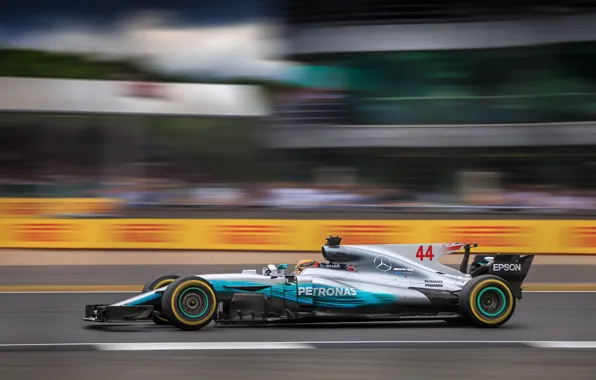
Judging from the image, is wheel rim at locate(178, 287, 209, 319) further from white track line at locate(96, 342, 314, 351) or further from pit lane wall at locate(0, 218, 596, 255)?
pit lane wall at locate(0, 218, 596, 255)

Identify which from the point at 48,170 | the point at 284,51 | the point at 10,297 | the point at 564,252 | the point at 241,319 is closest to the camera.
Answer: the point at 241,319

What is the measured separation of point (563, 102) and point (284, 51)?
8044 millimetres

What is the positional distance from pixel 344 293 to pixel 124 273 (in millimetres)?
7520

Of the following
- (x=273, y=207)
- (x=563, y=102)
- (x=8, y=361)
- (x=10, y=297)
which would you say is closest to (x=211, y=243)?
(x=273, y=207)

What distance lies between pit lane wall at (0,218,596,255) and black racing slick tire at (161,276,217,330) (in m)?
8.41

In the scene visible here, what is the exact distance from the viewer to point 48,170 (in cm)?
2206

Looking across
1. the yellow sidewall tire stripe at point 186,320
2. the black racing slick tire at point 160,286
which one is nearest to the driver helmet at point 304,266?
the yellow sidewall tire stripe at point 186,320

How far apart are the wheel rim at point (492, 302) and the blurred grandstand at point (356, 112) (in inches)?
524

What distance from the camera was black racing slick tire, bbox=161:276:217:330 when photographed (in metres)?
8.26

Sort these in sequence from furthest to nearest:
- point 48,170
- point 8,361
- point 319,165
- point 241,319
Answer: point 319,165, point 48,170, point 241,319, point 8,361

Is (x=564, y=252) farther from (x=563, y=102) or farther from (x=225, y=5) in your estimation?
(x=225, y=5)

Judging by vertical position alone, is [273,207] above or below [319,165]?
below

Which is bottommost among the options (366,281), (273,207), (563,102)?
(366,281)

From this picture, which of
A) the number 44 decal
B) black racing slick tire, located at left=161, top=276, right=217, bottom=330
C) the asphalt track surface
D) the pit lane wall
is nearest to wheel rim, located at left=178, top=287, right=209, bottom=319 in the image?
black racing slick tire, located at left=161, top=276, right=217, bottom=330
